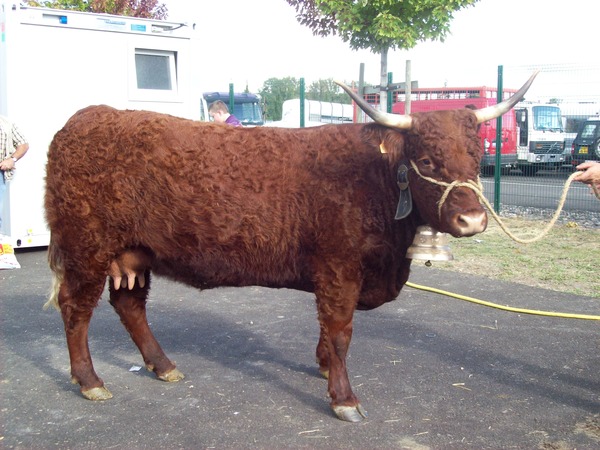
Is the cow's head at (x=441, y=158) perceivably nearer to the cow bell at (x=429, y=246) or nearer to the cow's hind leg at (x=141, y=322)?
the cow bell at (x=429, y=246)

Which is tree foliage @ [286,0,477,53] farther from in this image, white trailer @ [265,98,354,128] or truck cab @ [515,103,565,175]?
white trailer @ [265,98,354,128]

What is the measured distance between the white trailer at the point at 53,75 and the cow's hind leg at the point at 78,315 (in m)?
4.12

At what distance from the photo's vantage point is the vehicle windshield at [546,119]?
15002 mm

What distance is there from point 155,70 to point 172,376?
599 centimetres

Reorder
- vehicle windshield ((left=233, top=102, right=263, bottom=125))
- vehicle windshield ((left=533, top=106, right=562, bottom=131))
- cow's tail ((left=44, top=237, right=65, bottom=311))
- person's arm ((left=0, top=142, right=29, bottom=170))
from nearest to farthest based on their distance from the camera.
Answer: cow's tail ((left=44, top=237, right=65, bottom=311)) → person's arm ((left=0, top=142, right=29, bottom=170)) → vehicle windshield ((left=533, top=106, right=562, bottom=131)) → vehicle windshield ((left=233, top=102, right=263, bottom=125))

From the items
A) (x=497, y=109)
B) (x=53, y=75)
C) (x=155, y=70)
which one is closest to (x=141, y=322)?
(x=497, y=109)

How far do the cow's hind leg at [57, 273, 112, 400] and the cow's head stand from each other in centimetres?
204

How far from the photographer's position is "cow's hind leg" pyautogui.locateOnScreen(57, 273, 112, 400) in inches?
161

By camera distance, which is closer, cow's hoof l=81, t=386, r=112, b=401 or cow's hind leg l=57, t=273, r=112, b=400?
cow's hoof l=81, t=386, r=112, b=401

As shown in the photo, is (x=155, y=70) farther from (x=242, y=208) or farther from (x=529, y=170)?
(x=529, y=170)

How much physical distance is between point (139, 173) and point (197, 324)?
1981mm

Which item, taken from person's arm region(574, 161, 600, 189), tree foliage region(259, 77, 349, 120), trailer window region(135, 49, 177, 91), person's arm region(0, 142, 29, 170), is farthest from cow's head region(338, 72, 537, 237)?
tree foliage region(259, 77, 349, 120)

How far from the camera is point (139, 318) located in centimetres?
443

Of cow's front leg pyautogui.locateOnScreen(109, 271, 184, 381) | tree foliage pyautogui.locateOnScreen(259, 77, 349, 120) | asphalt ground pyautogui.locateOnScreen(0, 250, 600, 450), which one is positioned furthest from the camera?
tree foliage pyautogui.locateOnScreen(259, 77, 349, 120)
